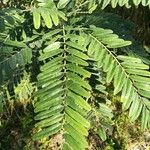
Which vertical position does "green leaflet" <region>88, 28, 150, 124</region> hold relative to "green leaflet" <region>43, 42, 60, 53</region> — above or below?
below

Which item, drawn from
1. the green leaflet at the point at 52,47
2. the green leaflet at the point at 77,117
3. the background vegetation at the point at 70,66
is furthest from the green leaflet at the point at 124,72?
the green leaflet at the point at 77,117

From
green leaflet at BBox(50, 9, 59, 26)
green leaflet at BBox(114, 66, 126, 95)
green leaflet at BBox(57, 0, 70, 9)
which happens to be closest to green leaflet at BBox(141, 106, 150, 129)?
green leaflet at BBox(114, 66, 126, 95)

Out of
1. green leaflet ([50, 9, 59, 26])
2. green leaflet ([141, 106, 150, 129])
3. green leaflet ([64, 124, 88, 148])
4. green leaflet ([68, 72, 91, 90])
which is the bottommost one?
green leaflet ([141, 106, 150, 129])

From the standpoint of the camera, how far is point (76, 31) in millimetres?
1679

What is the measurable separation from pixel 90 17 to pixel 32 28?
26cm

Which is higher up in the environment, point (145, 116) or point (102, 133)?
point (145, 116)

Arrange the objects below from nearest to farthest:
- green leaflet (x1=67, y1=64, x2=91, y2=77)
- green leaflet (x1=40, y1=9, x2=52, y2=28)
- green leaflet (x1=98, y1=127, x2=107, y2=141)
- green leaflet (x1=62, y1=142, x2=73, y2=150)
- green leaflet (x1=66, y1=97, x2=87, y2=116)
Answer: green leaflet (x1=62, y1=142, x2=73, y2=150) → green leaflet (x1=66, y1=97, x2=87, y2=116) → green leaflet (x1=67, y1=64, x2=91, y2=77) → green leaflet (x1=40, y1=9, x2=52, y2=28) → green leaflet (x1=98, y1=127, x2=107, y2=141)

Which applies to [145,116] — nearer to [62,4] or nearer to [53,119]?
[53,119]

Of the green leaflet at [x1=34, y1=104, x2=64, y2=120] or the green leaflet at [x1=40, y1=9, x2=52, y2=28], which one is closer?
the green leaflet at [x1=34, y1=104, x2=64, y2=120]

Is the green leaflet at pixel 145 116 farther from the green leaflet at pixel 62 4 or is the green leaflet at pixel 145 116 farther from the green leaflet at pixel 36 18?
the green leaflet at pixel 62 4

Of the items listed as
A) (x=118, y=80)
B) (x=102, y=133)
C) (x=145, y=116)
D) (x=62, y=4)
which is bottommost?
(x=102, y=133)

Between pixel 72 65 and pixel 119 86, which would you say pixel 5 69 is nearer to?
pixel 72 65

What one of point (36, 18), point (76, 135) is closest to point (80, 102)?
point (76, 135)

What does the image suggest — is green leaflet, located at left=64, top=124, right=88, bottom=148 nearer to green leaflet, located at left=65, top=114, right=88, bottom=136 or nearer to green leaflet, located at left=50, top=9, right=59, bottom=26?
green leaflet, located at left=65, top=114, right=88, bottom=136
